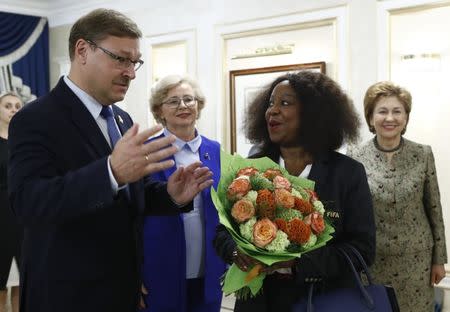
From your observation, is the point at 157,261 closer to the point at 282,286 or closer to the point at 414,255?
the point at 282,286

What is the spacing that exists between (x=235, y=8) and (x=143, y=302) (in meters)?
3.51

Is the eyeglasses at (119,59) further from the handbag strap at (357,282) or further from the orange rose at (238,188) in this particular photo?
the handbag strap at (357,282)

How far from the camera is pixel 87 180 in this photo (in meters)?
1.40

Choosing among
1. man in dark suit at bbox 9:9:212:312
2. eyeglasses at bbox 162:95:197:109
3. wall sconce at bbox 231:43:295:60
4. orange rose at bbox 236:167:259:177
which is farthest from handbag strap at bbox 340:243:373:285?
wall sconce at bbox 231:43:295:60

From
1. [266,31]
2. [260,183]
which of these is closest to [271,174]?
[260,183]

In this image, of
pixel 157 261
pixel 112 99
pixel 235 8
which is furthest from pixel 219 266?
pixel 235 8

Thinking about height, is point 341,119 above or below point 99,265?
above

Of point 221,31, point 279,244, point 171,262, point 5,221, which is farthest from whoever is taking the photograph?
point 221,31

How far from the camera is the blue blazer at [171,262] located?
247 cm

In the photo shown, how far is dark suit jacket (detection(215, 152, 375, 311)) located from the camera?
174cm

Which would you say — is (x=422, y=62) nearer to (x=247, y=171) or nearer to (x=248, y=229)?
(x=247, y=171)

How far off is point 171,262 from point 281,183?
99cm

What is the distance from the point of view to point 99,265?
1610 millimetres

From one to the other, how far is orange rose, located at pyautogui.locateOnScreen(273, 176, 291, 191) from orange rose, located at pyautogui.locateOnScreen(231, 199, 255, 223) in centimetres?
11
